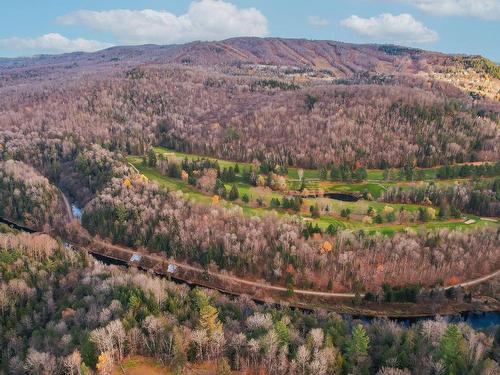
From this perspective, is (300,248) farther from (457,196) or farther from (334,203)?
(457,196)

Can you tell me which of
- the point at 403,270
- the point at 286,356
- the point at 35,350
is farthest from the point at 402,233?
the point at 35,350

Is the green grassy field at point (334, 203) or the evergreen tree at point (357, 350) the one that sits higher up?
the green grassy field at point (334, 203)

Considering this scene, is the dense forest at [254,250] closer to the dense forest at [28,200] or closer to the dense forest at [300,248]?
the dense forest at [300,248]

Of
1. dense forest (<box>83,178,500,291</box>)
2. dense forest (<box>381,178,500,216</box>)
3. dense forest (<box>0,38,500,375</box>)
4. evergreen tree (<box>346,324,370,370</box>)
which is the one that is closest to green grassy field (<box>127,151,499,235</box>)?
dense forest (<box>0,38,500,375</box>)

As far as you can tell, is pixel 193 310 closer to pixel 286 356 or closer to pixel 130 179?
pixel 286 356

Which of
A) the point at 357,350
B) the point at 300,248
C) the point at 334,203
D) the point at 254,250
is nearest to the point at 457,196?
the point at 334,203

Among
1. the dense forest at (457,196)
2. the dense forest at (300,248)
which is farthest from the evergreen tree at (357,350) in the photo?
the dense forest at (457,196)

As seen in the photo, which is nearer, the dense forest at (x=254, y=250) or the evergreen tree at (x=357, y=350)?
the evergreen tree at (x=357, y=350)
